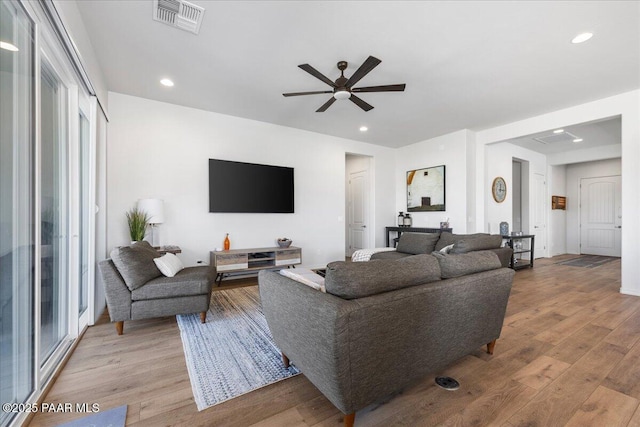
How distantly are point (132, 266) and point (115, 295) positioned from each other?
282 millimetres

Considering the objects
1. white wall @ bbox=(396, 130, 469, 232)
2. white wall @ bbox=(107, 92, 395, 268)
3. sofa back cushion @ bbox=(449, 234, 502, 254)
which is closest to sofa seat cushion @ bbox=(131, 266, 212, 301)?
white wall @ bbox=(107, 92, 395, 268)

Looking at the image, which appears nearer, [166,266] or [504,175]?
[166,266]

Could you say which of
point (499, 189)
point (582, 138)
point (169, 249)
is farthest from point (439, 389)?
point (582, 138)

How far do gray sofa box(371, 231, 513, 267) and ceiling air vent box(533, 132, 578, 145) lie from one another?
9.53ft

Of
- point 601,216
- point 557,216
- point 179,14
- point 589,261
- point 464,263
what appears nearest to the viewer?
point 464,263

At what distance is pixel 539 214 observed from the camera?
7.00 m

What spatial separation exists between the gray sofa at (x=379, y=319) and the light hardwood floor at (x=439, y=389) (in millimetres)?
180

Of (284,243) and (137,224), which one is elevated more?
(137,224)

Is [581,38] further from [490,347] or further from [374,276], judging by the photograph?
[374,276]

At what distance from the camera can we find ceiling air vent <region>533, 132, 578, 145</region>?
5.45 m

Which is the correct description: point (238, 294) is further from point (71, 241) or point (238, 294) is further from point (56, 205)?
point (56, 205)

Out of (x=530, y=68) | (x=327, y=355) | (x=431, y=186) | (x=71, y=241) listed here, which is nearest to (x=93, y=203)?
(x=71, y=241)

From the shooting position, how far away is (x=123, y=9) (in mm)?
2223

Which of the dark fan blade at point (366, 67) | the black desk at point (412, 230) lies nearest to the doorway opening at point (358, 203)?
the black desk at point (412, 230)
